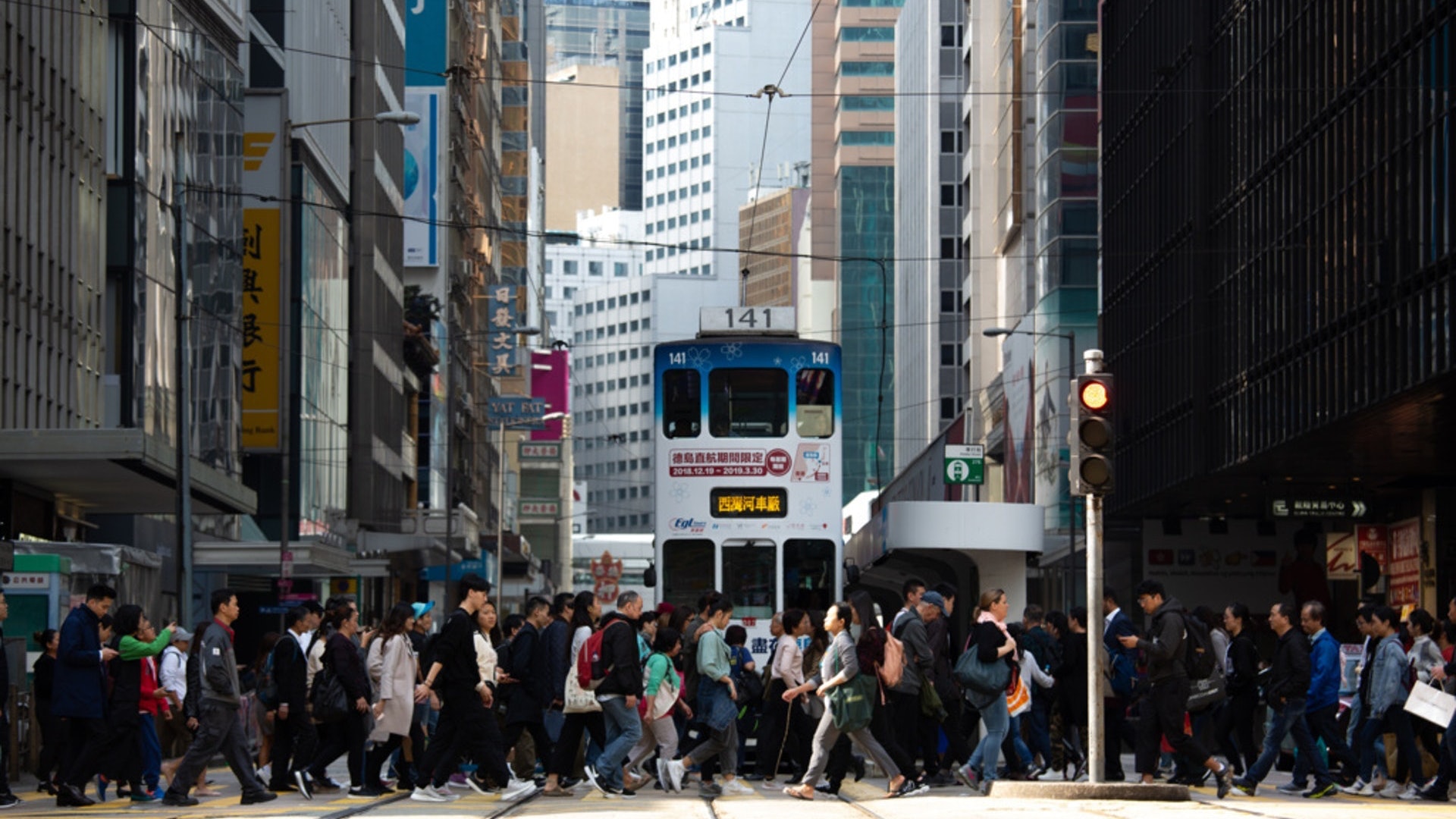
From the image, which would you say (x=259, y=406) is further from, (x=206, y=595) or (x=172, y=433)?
(x=172, y=433)

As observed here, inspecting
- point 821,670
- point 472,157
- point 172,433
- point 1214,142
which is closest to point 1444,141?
point 821,670

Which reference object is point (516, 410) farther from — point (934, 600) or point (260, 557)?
point (934, 600)

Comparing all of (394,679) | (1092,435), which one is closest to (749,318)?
(394,679)

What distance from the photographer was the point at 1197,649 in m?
18.7

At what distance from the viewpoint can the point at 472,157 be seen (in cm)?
9725

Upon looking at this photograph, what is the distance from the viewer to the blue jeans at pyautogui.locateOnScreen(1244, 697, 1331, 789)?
1938 cm

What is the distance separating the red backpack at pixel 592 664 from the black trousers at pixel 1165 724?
4091 mm

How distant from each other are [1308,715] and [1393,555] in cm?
2060

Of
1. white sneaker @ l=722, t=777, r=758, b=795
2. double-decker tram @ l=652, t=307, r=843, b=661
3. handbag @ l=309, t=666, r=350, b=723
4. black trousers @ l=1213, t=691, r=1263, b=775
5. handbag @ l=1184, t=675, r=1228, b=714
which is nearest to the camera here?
handbag @ l=309, t=666, r=350, b=723

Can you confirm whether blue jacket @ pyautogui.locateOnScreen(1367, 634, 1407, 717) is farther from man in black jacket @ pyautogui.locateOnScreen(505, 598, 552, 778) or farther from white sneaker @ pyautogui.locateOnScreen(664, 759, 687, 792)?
man in black jacket @ pyautogui.locateOnScreen(505, 598, 552, 778)

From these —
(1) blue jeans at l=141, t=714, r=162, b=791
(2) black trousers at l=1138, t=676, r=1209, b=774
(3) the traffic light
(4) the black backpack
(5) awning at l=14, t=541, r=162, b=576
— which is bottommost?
(1) blue jeans at l=141, t=714, r=162, b=791

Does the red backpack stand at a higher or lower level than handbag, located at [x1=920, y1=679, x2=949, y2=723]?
higher

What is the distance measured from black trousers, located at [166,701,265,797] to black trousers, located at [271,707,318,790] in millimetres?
1122

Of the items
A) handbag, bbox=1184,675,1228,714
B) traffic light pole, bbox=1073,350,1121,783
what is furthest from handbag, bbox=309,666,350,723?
handbag, bbox=1184,675,1228,714
